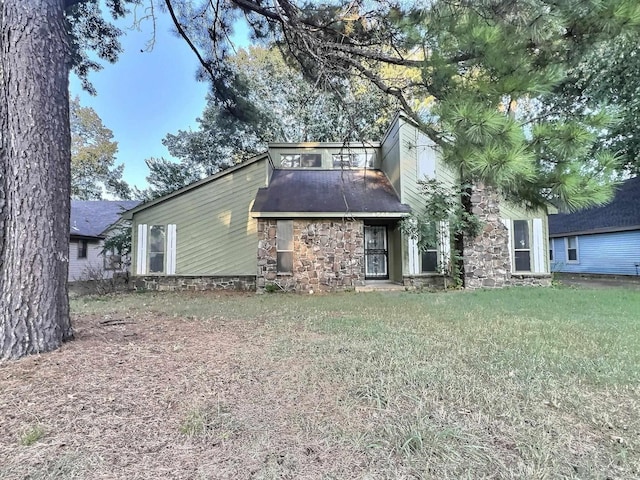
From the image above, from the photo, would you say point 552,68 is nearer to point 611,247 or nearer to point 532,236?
point 532,236

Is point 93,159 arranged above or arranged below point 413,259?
above

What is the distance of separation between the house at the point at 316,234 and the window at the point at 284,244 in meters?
0.03

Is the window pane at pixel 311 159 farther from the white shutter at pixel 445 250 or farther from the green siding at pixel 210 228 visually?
the white shutter at pixel 445 250

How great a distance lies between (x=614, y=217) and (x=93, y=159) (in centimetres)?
3333

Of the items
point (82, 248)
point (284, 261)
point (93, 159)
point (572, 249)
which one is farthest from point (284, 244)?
point (93, 159)

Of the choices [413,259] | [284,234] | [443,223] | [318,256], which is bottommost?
[413,259]

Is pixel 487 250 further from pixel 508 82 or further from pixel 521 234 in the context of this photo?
pixel 508 82

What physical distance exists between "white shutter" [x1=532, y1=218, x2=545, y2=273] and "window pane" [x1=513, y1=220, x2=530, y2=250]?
0.74 ft

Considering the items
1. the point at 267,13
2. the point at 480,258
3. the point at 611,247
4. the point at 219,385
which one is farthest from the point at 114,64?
the point at 611,247

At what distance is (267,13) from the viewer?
216 inches

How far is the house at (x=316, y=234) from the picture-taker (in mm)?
10547

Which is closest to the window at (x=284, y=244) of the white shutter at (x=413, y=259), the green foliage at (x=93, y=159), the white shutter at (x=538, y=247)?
the white shutter at (x=413, y=259)

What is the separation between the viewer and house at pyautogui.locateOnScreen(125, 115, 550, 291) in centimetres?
1055

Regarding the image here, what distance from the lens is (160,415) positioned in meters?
2.33
